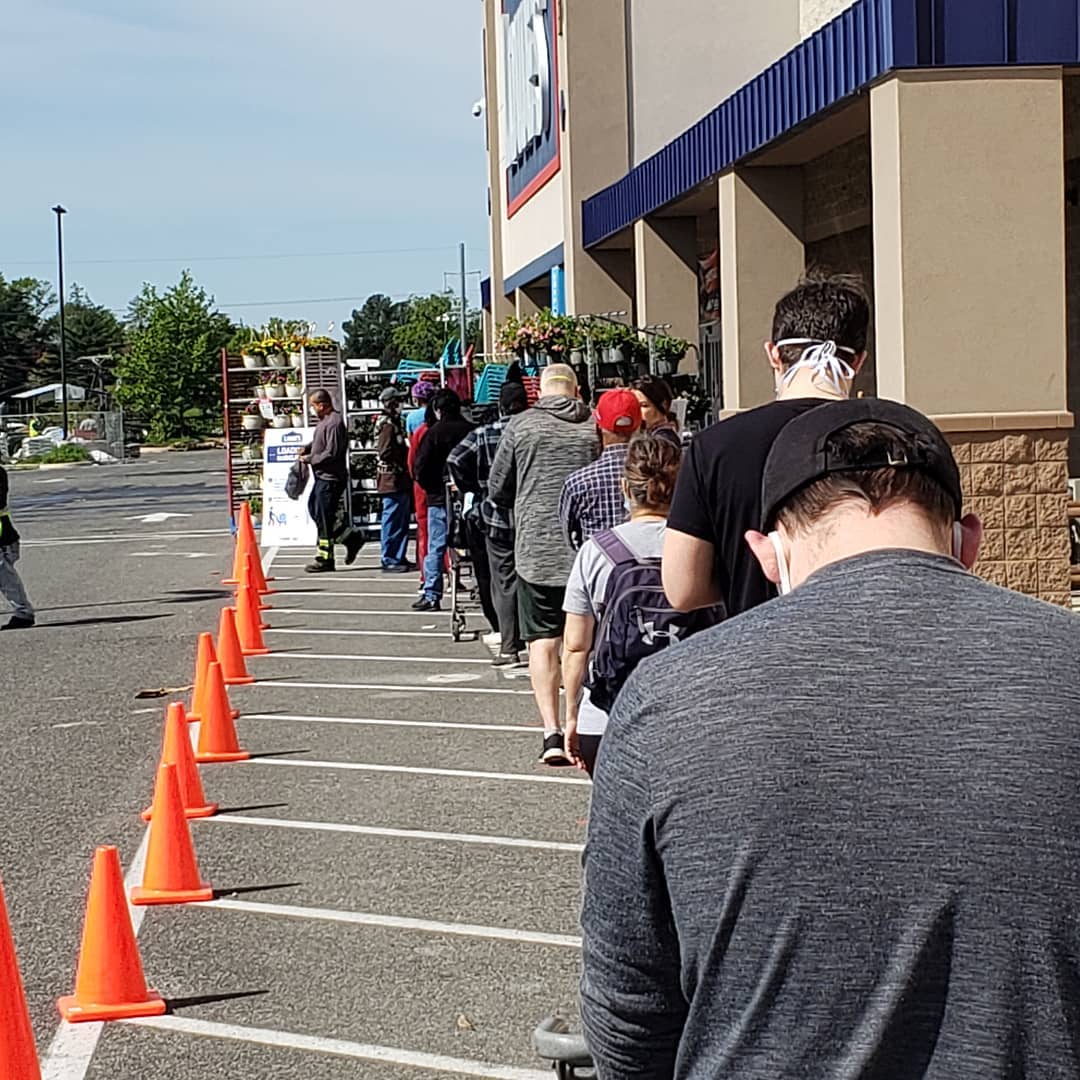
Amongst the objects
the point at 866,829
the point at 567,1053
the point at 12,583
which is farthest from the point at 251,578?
the point at 866,829

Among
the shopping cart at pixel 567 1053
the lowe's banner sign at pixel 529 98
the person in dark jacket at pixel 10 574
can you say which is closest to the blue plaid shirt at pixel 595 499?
the shopping cart at pixel 567 1053

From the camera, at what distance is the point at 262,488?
24.1 m

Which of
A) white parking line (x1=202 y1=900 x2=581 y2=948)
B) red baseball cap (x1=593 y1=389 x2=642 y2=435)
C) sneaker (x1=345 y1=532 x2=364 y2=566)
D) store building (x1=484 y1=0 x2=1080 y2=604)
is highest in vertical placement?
store building (x1=484 y1=0 x2=1080 y2=604)

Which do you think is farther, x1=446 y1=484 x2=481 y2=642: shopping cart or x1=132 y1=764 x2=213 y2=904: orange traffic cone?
x1=446 y1=484 x2=481 y2=642: shopping cart

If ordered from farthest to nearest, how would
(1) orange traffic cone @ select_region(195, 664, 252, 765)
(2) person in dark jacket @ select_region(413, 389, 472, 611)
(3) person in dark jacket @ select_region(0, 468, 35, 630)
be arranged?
(3) person in dark jacket @ select_region(0, 468, 35, 630), (2) person in dark jacket @ select_region(413, 389, 472, 611), (1) orange traffic cone @ select_region(195, 664, 252, 765)

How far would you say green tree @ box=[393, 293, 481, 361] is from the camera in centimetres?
11566

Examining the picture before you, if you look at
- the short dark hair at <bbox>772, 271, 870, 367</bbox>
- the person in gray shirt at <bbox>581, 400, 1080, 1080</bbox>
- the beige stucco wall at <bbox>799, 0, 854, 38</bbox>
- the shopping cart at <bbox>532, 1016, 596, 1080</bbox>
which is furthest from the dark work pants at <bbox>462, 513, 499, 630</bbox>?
the beige stucco wall at <bbox>799, 0, 854, 38</bbox>

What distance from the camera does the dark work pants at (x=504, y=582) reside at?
10.9 m

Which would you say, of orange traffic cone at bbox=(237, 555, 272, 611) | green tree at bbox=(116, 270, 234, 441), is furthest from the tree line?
orange traffic cone at bbox=(237, 555, 272, 611)

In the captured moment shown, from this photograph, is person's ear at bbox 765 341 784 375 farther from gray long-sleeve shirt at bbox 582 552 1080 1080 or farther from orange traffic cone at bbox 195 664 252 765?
orange traffic cone at bbox 195 664 252 765

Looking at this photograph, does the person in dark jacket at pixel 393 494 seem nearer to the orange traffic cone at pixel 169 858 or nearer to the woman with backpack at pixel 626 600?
the woman with backpack at pixel 626 600

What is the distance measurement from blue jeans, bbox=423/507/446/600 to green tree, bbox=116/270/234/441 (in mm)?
70660

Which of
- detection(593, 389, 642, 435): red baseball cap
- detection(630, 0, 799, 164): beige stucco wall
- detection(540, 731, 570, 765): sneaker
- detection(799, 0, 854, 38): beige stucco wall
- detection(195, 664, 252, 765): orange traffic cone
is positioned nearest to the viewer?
detection(593, 389, 642, 435): red baseball cap

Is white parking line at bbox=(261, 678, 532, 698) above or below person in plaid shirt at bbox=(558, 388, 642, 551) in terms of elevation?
below
